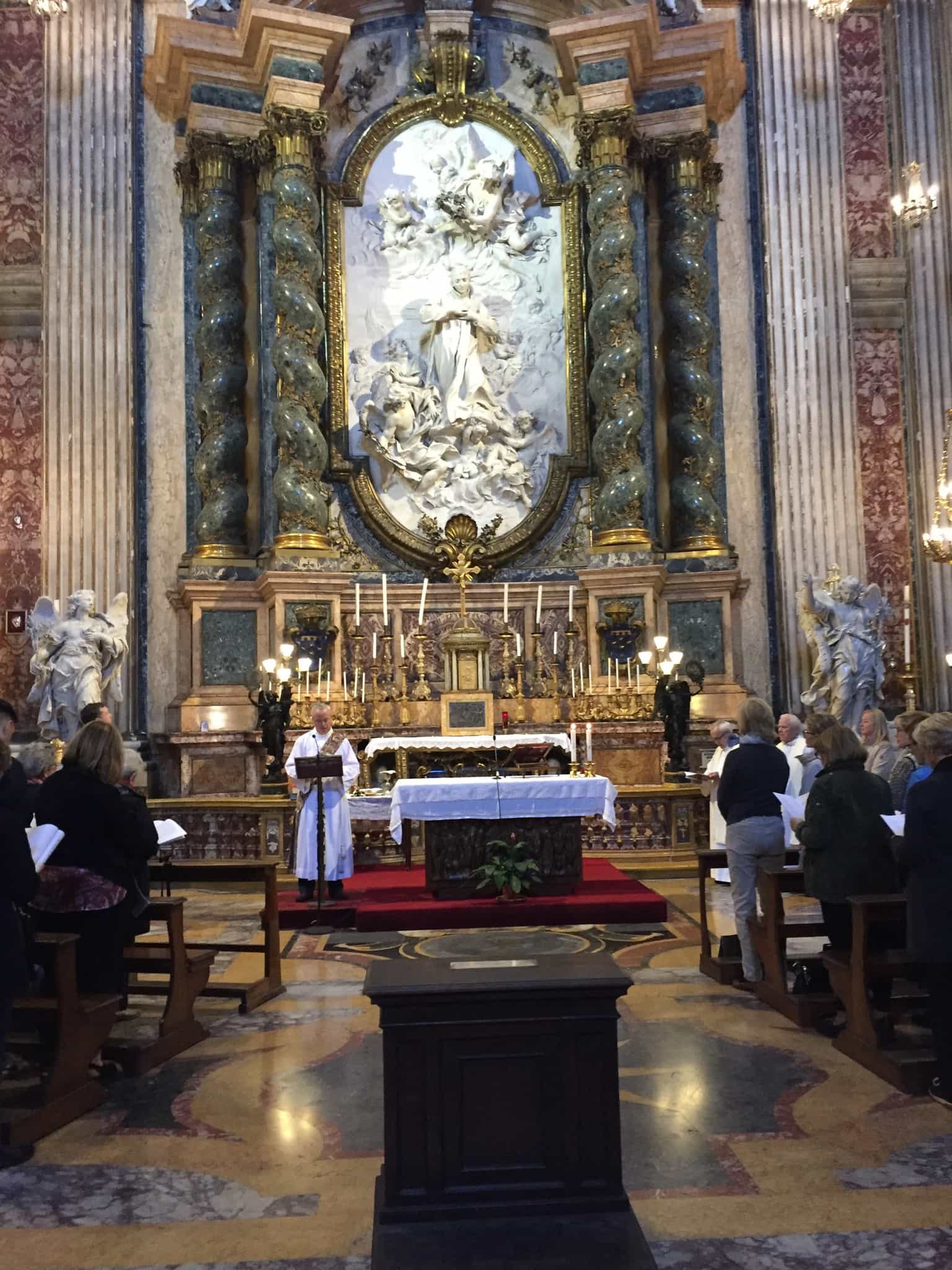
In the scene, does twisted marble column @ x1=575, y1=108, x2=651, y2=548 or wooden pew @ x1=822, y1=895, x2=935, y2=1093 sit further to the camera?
twisted marble column @ x1=575, y1=108, x2=651, y2=548

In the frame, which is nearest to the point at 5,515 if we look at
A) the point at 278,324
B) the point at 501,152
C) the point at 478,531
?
the point at 278,324

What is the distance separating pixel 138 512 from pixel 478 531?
4003 mm

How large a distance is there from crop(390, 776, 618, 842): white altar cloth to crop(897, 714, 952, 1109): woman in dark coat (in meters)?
4.63

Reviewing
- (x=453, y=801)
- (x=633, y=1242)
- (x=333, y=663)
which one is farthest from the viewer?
(x=333, y=663)

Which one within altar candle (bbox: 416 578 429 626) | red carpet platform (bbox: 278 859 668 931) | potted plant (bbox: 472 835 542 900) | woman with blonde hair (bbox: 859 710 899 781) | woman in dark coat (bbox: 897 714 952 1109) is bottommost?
red carpet platform (bbox: 278 859 668 931)

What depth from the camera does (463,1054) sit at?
11.6ft

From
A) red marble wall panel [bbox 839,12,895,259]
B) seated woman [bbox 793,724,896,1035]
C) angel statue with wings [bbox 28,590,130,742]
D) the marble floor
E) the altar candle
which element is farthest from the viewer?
red marble wall panel [bbox 839,12,895,259]

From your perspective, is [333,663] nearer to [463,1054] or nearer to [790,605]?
[790,605]

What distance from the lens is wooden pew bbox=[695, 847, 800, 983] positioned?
23.4 ft

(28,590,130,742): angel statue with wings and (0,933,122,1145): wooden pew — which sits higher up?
(28,590,130,742): angel statue with wings

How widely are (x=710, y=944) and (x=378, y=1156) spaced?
3576mm

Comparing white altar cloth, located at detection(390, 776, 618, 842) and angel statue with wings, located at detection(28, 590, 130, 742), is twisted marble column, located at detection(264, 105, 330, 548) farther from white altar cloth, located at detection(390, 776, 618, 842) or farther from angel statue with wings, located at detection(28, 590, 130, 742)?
white altar cloth, located at detection(390, 776, 618, 842)

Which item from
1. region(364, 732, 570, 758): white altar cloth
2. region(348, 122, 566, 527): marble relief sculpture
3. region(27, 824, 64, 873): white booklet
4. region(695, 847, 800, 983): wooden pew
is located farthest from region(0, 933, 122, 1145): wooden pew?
region(348, 122, 566, 527): marble relief sculpture

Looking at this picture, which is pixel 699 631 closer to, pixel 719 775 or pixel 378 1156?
pixel 719 775
